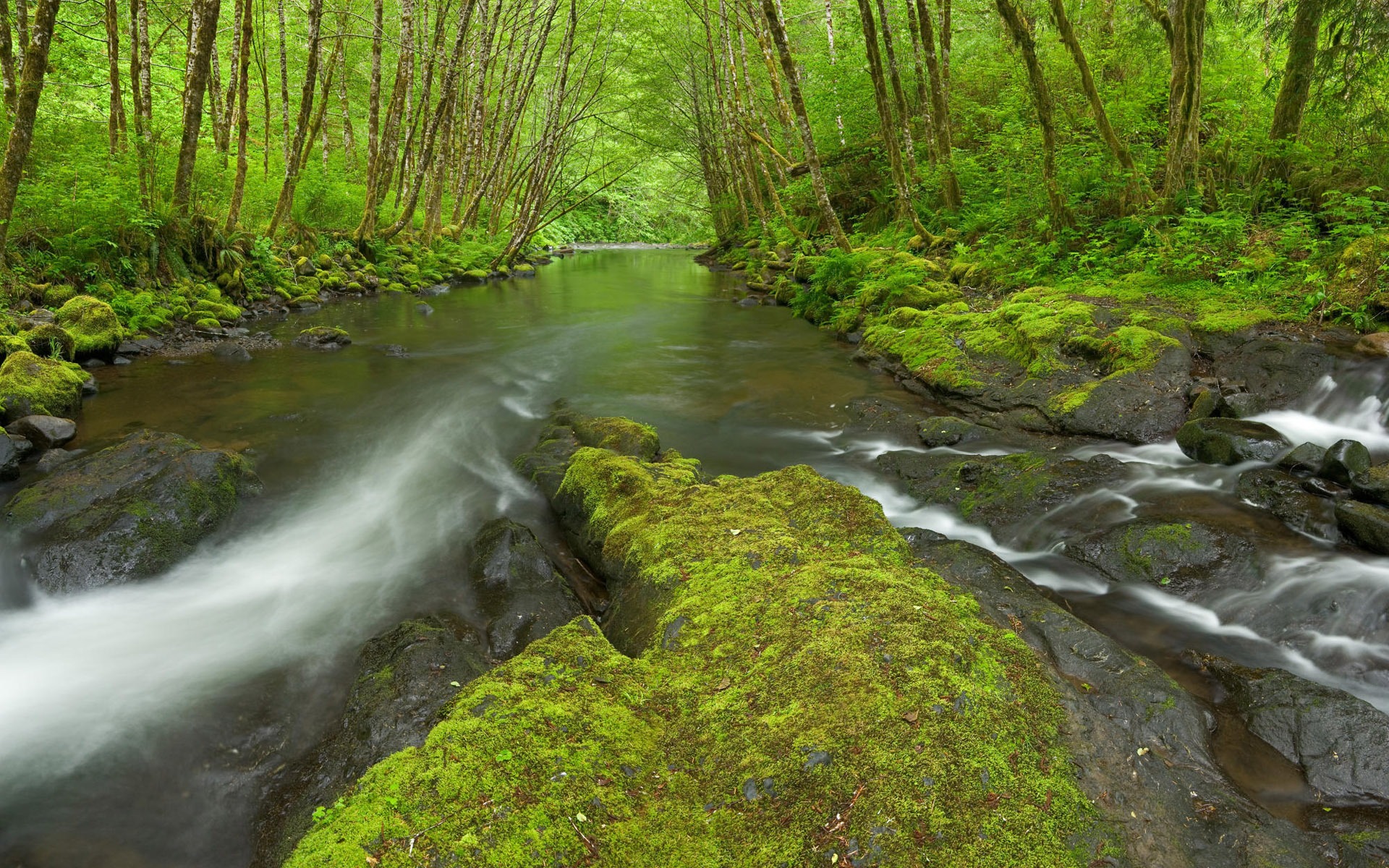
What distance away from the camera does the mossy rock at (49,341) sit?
356 inches

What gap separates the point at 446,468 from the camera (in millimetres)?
7816

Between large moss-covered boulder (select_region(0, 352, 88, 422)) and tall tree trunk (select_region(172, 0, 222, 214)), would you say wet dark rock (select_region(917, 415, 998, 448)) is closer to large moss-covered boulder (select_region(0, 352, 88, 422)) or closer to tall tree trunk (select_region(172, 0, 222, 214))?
large moss-covered boulder (select_region(0, 352, 88, 422))

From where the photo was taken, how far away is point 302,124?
15.8 m

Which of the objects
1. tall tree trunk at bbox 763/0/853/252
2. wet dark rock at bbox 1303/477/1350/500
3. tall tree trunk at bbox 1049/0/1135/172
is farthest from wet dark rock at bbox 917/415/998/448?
tall tree trunk at bbox 763/0/853/252

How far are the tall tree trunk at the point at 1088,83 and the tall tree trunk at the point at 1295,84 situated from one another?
1.80 metres

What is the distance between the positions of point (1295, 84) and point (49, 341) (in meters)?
17.3

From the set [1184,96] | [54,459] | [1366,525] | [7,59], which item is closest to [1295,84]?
[1184,96]

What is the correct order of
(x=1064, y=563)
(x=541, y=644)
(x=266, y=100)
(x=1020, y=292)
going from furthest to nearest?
(x=266, y=100) < (x=1020, y=292) < (x=1064, y=563) < (x=541, y=644)

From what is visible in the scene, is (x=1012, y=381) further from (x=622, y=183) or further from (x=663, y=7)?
(x=622, y=183)

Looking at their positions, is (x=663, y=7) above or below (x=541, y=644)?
above

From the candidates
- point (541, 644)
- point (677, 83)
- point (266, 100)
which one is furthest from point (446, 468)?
point (677, 83)

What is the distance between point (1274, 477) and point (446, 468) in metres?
7.78

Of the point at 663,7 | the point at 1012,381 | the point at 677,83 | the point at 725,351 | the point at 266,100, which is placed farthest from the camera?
the point at 677,83

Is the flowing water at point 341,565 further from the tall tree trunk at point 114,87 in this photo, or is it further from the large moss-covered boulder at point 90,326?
the tall tree trunk at point 114,87
